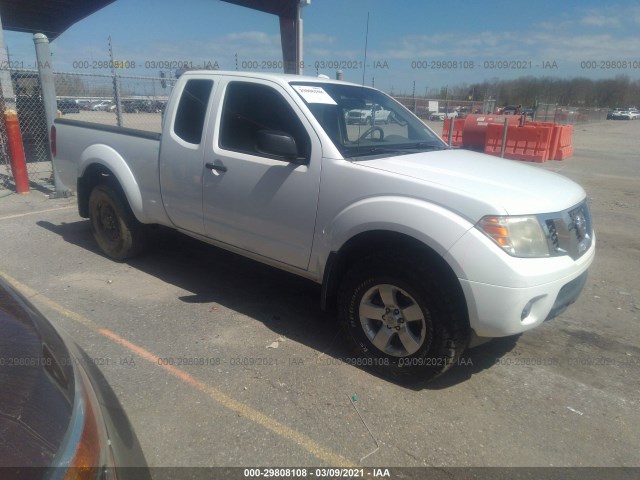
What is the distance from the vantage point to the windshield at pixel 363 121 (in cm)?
346

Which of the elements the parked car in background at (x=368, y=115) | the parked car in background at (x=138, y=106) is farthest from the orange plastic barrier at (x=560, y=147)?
the parked car in background at (x=368, y=115)

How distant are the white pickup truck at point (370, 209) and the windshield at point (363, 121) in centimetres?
2

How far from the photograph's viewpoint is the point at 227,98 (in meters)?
3.93

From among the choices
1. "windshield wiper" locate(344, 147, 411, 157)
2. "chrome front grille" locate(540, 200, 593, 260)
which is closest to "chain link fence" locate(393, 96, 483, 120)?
"windshield wiper" locate(344, 147, 411, 157)

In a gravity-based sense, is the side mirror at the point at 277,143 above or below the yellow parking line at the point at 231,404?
above

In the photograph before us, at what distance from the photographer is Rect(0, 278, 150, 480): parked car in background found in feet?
3.79

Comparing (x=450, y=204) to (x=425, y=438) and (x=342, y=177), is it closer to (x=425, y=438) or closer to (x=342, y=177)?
(x=342, y=177)

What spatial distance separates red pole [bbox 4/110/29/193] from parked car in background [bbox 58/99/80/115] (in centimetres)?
362

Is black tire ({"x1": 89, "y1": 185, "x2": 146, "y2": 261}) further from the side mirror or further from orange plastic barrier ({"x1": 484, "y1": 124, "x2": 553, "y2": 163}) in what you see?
orange plastic barrier ({"x1": 484, "y1": 124, "x2": 553, "y2": 163})

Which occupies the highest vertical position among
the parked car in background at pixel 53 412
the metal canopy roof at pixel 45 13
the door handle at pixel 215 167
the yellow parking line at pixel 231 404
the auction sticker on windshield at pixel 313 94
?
the metal canopy roof at pixel 45 13

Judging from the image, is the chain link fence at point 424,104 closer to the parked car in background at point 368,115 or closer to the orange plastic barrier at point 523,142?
the orange plastic barrier at point 523,142

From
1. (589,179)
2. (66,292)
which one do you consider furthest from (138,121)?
(589,179)

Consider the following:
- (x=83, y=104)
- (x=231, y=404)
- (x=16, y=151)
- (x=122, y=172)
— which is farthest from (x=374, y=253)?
(x=83, y=104)

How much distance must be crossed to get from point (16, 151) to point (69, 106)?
13.4 ft
